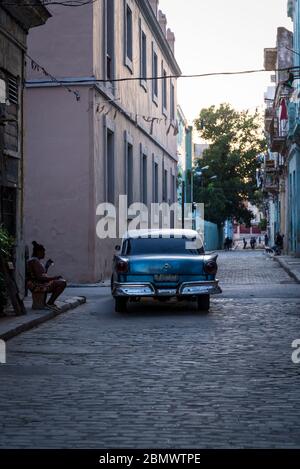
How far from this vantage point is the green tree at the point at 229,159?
74625 millimetres

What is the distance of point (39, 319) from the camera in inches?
523

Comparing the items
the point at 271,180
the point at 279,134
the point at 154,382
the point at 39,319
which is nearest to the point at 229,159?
the point at 271,180

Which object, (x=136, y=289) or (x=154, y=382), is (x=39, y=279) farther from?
(x=154, y=382)

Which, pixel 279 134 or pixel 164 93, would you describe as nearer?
pixel 164 93

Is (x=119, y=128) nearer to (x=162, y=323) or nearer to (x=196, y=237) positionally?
(x=196, y=237)

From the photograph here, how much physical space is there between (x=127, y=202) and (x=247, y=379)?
64.9 feet

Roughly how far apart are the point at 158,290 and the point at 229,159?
201 ft

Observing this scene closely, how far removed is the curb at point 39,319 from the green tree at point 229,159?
56.9 m

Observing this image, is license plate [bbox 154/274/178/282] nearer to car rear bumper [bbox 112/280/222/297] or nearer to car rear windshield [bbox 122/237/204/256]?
car rear bumper [bbox 112/280/222/297]

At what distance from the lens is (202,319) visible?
13.8 meters

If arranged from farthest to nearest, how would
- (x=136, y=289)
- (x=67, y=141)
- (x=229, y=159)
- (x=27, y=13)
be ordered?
(x=229, y=159) < (x=67, y=141) < (x=27, y=13) < (x=136, y=289)
